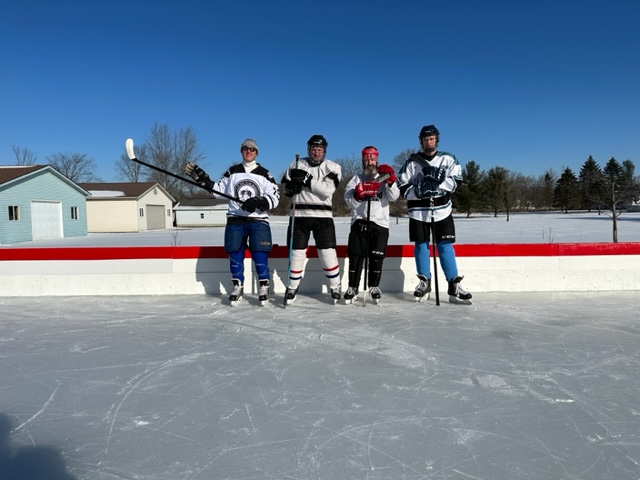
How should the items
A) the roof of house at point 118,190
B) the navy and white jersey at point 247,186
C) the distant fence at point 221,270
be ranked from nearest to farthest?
the navy and white jersey at point 247,186 → the distant fence at point 221,270 → the roof of house at point 118,190

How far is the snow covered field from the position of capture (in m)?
1.49

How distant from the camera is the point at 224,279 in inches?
175

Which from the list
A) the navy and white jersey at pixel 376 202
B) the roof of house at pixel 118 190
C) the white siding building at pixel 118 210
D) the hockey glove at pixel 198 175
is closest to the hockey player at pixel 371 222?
the navy and white jersey at pixel 376 202

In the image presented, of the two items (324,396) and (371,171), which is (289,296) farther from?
(324,396)

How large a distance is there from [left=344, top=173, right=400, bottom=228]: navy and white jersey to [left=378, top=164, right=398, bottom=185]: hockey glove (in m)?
0.04

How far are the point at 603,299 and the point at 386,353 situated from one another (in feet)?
8.76

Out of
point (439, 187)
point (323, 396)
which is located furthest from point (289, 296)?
point (323, 396)

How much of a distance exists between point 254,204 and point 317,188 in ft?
1.94

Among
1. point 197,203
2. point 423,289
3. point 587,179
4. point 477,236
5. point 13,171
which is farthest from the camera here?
point 587,179

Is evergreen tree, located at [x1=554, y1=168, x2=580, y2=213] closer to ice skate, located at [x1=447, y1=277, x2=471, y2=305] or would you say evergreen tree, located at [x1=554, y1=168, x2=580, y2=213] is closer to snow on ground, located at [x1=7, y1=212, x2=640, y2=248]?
snow on ground, located at [x1=7, y1=212, x2=640, y2=248]

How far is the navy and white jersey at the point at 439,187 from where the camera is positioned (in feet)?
12.8

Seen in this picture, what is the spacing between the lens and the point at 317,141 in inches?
153

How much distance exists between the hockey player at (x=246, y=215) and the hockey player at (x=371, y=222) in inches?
31.4

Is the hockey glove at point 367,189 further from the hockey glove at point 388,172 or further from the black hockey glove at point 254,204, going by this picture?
the black hockey glove at point 254,204
